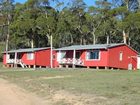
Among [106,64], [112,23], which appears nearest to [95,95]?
[106,64]

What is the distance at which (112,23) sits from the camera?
81.1 metres

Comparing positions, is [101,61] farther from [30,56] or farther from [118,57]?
[30,56]

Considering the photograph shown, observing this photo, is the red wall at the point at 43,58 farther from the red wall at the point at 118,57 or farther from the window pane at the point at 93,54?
the red wall at the point at 118,57

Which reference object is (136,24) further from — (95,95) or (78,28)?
(95,95)

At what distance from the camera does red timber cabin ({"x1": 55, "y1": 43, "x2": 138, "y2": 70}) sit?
5724cm

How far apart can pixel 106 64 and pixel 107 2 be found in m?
28.9

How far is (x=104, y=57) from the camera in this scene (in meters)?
57.3

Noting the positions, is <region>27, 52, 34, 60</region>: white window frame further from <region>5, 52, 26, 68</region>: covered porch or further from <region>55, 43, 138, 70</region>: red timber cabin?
<region>55, 43, 138, 70</region>: red timber cabin

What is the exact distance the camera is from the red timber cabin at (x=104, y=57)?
57.2 meters

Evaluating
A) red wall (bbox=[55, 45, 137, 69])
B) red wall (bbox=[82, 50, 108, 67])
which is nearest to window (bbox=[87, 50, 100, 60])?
red wall (bbox=[55, 45, 137, 69])

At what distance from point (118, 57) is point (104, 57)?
7.53 feet

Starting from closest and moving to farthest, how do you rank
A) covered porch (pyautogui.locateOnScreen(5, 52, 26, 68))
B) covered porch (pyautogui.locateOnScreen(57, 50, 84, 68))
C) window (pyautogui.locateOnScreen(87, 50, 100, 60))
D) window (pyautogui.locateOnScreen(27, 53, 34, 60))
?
window (pyautogui.locateOnScreen(87, 50, 100, 60)), covered porch (pyautogui.locateOnScreen(57, 50, 84, 68)), window (pyautogui.locateOnScreen(27, 53, 34, 60)), covered porch (pyautogui.locateOnScreen(5, 52, 26, 68))

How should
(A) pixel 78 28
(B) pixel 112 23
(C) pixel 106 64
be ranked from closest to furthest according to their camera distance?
(C) pixel 106 64 → (B) pixel 112 23 → (A) pixel 78 28

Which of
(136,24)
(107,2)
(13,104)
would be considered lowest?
(13,104)
